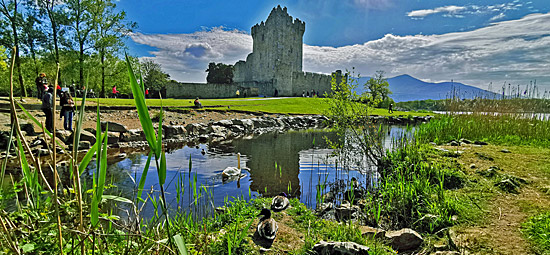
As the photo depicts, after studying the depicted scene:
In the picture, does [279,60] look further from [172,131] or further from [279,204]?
[279,204]

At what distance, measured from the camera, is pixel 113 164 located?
8.19 meters

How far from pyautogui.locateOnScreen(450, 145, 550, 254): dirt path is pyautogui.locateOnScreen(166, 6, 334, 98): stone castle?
1645 inches

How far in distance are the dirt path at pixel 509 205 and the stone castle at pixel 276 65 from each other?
41786mm

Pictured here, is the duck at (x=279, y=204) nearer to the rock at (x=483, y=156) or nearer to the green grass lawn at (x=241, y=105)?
the rock at (x=483, y=156)

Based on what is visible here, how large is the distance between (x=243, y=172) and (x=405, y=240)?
185 inches

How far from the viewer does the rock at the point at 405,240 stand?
134 inches

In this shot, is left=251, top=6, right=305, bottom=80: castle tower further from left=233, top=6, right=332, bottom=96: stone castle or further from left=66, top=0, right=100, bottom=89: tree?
left=66, top=0, right=100, bottom=89: tree

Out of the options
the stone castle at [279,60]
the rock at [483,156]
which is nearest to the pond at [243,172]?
the rock at [483,156]

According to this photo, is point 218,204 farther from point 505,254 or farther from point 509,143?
point 509,143

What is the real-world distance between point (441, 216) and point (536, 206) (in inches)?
49.5

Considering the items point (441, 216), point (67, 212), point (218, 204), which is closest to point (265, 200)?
point (218, 204)

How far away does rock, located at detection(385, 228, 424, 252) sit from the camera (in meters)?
3.39

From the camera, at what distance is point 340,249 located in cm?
282

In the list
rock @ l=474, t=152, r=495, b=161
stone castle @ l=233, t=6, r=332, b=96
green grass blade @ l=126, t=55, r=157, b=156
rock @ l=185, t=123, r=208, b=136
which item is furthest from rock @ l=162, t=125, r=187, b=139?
stone castle @ l=233, t=6, r=332, b=96
